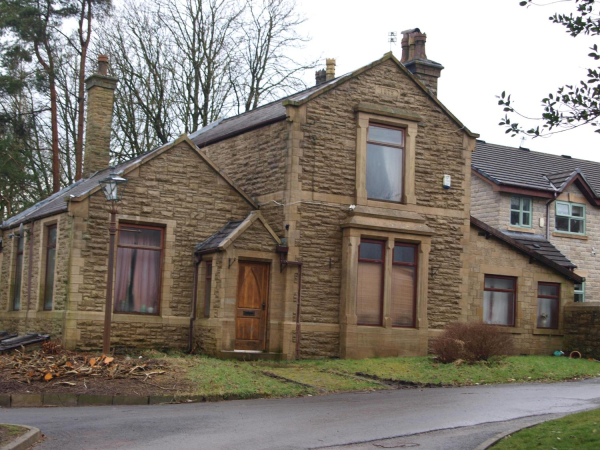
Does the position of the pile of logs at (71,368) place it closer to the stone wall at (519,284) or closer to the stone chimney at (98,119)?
the stone chimney at (98,119)

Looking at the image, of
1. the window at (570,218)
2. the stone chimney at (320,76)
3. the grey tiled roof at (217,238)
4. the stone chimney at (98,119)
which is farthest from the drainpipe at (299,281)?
the window at (570,218)

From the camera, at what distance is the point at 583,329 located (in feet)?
84.2

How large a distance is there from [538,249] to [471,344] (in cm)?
957

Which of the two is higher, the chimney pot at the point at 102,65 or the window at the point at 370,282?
the chimney pot at the point at 102,65

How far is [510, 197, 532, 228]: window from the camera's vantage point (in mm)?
31078

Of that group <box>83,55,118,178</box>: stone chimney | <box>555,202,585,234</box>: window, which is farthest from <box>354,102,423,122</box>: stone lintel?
<box>555,202,585,234</box>: window

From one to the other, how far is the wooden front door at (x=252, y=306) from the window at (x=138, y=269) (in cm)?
208

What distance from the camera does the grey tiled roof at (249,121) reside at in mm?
23000

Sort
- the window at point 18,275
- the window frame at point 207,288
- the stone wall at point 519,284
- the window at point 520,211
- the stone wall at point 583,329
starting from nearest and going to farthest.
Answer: the window frame at point 207,288 < the window at point 18,275 < the stone wall at point 519,284 < the stone wall at point 583,329 < the window at point 520,211

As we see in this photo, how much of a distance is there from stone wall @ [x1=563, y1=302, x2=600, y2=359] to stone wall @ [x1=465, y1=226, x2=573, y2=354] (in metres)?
0.25

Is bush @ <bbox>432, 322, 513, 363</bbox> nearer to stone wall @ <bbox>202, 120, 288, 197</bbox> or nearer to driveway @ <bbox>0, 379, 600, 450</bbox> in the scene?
driveway @ <bbox>0, 379, 600, 450</bbox>

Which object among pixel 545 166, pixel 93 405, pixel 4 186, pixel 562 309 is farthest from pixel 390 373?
pixel 4 186

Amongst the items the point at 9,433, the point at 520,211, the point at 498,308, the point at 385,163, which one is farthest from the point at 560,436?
the point at 520,211

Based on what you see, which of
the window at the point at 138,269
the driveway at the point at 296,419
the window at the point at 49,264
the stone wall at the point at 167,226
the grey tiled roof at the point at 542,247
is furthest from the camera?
the grey tiled roof at the point at 542,247
